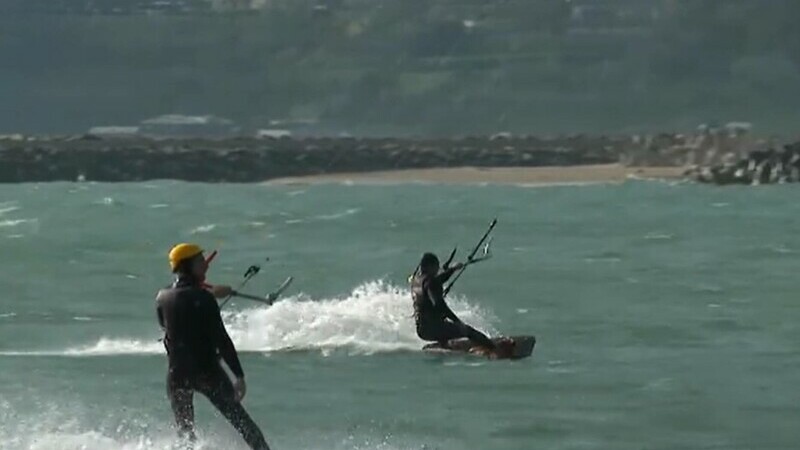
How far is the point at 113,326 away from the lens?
39.8m

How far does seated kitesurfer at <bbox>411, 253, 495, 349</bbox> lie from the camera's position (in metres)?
27.9

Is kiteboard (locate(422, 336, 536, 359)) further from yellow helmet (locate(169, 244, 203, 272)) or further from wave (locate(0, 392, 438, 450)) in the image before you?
yellow helmet (locate(169, 244, 203, 272))

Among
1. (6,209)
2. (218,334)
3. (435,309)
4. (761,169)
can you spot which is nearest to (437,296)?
(435,309)

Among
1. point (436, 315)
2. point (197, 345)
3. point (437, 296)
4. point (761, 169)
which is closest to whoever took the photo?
point (197, 345)

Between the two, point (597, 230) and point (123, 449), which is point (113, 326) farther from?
point (597, 230)

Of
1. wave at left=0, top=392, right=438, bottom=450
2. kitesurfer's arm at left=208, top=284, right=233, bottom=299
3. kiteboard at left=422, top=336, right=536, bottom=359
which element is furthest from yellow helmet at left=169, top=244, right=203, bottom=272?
kiteboard at left=422, top=336, right=536, bottom=359

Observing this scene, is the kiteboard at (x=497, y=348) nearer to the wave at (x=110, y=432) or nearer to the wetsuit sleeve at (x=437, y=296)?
the wetsuit sleeve at (x=437, y=296)

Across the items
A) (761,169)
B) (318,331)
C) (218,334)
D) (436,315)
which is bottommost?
(761,169)

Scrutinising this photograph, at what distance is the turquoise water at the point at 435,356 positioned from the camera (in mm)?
24812

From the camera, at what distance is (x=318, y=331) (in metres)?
34.8

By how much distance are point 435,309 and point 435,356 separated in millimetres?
2102

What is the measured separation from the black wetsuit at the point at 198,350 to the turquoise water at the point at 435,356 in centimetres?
114

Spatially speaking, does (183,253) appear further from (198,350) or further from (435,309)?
(435,309)

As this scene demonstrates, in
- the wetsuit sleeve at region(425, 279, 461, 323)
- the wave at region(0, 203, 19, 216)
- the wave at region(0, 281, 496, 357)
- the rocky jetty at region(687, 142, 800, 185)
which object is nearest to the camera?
the wetsuit sleeve at region(425, 279, 461, 323)
